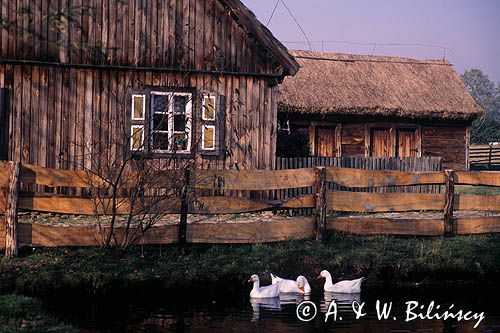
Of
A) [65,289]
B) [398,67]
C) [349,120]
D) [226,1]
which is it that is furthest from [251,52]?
[398,67]

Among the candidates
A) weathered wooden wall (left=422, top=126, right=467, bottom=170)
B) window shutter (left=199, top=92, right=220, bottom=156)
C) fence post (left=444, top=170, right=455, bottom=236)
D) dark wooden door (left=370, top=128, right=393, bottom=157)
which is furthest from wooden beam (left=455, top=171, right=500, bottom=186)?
weathered wooden wall (left=422, top=126, right=467, bottom=170)

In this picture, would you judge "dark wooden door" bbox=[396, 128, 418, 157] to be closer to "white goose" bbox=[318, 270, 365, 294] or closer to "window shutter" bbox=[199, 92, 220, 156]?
"window shutter" bbox=[199, 92, 220, 156]

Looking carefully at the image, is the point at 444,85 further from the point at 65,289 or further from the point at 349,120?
the point at 65,289

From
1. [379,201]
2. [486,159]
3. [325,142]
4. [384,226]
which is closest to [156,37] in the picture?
[379,201]

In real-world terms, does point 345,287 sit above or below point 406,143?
below

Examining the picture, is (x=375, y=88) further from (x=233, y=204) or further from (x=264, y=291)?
(x=264, y=291)

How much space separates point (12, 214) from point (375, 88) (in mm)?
21933

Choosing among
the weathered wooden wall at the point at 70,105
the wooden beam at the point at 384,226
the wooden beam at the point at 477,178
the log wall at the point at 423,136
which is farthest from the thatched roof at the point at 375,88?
the wooden beam at the point at 384,226

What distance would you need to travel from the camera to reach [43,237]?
1159cm

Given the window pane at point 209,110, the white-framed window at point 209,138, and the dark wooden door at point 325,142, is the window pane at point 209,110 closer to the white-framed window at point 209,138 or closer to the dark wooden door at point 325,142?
the white-framed window at point 209,138

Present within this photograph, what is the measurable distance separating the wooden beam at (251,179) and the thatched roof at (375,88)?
49.2 feet

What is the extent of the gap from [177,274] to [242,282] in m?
0.96

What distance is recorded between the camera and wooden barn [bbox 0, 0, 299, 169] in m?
16.7

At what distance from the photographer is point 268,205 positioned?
12.8 metres
